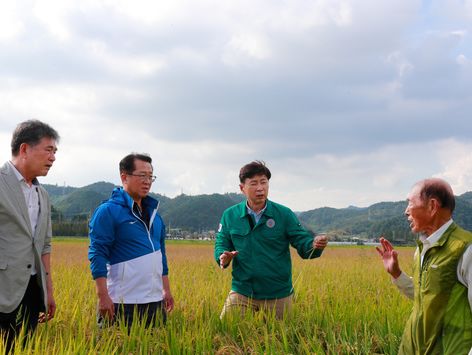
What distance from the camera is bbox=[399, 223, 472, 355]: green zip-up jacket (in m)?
2.36

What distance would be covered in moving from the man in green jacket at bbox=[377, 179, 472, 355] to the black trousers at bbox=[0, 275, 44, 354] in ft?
8.10

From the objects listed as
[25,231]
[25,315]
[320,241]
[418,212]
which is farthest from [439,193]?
[25,315]

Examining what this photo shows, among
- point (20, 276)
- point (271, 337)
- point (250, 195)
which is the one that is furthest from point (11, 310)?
point (250, 195)

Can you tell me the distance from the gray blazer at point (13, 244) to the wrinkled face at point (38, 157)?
0.12m

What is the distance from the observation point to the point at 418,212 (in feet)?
8.49

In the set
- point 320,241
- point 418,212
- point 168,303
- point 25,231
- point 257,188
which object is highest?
point 257,188

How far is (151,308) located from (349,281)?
238 inches

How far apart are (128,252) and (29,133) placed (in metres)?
1.16

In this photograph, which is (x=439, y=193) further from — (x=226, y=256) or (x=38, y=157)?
(x=38, y=157)

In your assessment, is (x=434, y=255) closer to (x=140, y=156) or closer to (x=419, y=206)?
(x=419, y=206)

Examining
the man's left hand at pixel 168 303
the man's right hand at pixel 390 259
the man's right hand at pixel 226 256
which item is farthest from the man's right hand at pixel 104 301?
the man's right hand at pixel 390 259

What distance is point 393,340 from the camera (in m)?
3.78

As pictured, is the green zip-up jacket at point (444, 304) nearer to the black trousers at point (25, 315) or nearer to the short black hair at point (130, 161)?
the short black hair at point (130, 161)

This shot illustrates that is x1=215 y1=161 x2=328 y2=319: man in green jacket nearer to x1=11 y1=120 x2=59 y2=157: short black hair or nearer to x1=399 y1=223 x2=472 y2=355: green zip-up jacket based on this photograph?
x1=399 y1=223 x2=472 y2=355: green zip-up jacket
